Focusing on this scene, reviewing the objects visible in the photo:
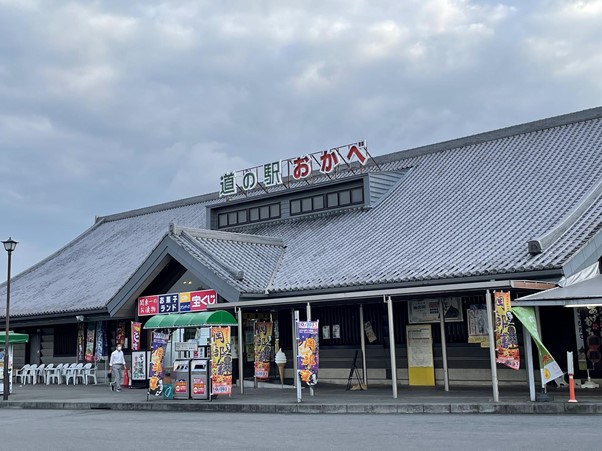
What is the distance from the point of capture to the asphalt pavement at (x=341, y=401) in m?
14.9

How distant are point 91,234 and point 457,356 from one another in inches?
1111

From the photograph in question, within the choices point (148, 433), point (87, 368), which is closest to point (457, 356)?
point (148, 433)

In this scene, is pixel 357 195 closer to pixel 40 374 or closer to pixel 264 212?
pixel 264 212

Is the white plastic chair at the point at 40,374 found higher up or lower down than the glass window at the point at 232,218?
lower down

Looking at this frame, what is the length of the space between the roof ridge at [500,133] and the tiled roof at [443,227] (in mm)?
43

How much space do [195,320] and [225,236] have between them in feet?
20.7

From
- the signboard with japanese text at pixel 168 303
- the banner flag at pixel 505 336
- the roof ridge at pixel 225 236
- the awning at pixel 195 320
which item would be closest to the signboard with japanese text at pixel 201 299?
the signboard with japanese text at pixel 168 303

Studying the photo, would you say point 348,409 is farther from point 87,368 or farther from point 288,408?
point 87,368

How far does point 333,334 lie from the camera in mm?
23203

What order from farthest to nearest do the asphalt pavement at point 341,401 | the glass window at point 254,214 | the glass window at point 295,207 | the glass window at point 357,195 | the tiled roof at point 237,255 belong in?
the glass window at point 254,214 → the glass window at point 295,207 → the glass window at point 357,195 → the tiled roof at point 237,255 → the asphalt pavement at point 341,401

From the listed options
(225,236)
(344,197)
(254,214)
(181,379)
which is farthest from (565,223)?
(254,214)

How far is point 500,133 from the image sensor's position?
27.5 meters

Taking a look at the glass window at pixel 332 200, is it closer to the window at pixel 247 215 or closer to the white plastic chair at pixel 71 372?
the window at pixel 247 215

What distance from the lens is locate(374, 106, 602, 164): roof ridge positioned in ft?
83.5
